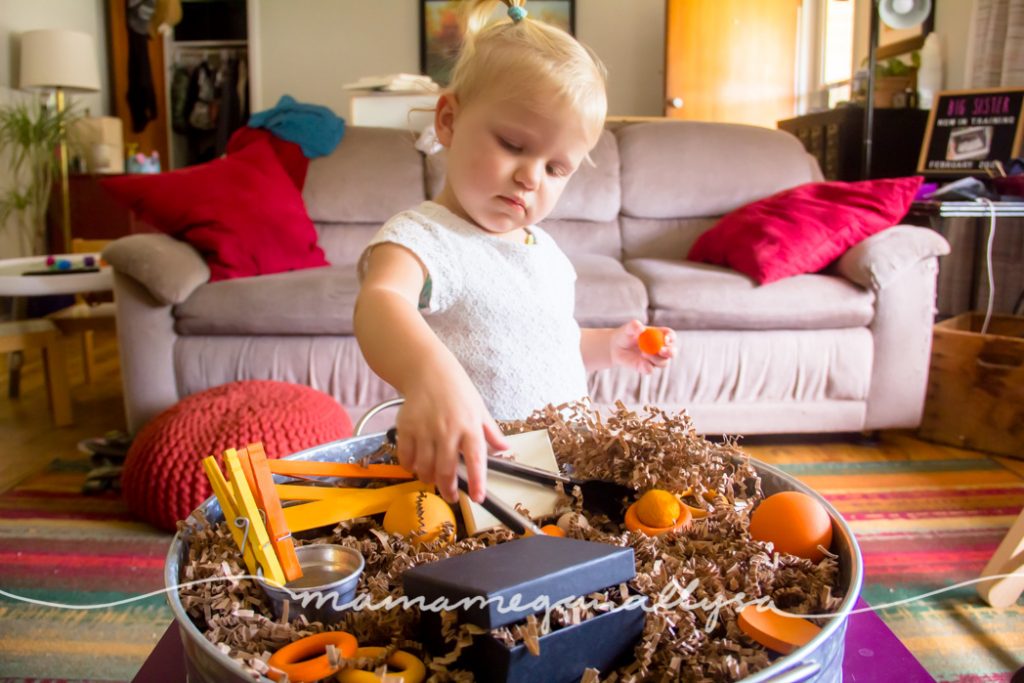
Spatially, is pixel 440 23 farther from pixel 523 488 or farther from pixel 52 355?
pixel 523 488

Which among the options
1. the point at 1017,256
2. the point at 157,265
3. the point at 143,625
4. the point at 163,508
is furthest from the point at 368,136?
the point at 1017,256

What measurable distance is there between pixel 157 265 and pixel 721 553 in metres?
1.74

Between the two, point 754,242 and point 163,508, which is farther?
point 754,242

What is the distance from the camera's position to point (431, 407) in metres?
0.45

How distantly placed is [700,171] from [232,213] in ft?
5.02

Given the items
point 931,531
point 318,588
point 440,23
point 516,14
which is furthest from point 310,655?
point 440,23

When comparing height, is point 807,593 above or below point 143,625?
above

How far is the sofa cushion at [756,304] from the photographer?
2.01 metres

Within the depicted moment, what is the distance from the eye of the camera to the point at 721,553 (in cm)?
49

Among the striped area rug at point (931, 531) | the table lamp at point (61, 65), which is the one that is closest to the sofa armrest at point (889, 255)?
the striped area rug at point (931, 531)

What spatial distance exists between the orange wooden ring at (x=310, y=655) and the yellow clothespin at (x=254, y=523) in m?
0.06

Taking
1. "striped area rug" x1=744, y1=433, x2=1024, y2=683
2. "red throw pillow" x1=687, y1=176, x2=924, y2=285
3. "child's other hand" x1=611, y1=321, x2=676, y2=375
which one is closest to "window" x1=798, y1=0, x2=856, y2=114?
"red throw pillow" x1=687, y1=176, x2=924, y2=285

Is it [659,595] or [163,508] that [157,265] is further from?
[659,595]

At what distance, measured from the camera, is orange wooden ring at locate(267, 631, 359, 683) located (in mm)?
377
